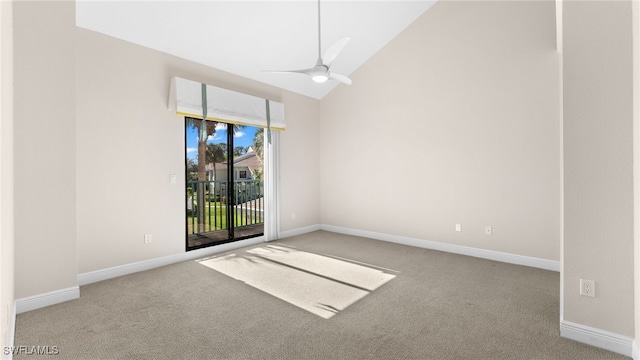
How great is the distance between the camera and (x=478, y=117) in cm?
434

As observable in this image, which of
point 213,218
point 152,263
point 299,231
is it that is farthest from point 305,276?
point 213,218

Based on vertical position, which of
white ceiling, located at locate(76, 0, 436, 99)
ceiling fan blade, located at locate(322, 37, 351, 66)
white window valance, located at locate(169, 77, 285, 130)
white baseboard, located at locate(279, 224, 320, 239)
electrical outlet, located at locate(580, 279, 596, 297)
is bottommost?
white baseboard, located at locate(279, 224, 320, 239)

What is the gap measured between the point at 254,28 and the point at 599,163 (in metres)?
4.01

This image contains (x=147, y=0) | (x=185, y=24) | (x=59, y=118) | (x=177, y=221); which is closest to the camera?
(x=59, y=118)

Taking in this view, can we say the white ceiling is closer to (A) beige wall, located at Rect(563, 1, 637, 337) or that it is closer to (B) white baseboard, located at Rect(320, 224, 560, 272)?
(A) beige wall, located at Rect(563, 1, 637, 337)

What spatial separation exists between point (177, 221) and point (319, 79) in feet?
9.08

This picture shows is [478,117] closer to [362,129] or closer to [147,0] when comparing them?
[362,129]

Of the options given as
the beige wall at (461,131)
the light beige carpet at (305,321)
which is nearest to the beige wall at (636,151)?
the light beige carpet at (305,321)

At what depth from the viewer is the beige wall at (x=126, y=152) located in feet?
11.0

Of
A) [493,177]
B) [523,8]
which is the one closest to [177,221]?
[493,177]

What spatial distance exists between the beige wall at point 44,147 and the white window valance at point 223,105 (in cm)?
123

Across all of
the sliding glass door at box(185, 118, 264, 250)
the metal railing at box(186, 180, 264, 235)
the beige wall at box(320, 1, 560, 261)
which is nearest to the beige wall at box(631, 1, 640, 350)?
the beige wall at box(320, 1, 560, 261)

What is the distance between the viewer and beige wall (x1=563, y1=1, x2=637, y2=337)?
6.69 ft

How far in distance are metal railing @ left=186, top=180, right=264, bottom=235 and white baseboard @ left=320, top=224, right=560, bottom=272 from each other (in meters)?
1.96
